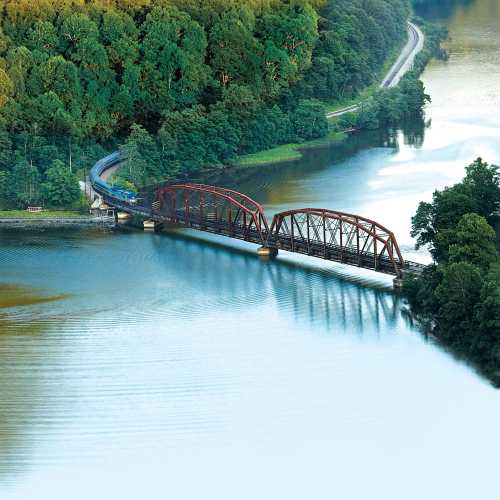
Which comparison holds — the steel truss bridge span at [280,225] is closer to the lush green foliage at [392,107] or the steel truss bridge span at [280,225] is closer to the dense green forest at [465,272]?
the dense green forest at [465,272]

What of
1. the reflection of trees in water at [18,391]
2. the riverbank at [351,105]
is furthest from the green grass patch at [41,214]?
the reflection of trees in water at [18,391]

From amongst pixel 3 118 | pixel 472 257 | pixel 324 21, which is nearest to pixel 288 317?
pixel 472 257

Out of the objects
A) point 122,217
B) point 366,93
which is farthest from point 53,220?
point 366,93

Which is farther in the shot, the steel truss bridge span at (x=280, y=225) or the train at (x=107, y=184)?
the train at (x=107, y=184)

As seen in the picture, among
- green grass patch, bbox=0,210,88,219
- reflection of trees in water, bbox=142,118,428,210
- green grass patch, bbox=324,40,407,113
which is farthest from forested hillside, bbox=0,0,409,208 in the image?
reflection of trees in water, bbox=142,118,428,210

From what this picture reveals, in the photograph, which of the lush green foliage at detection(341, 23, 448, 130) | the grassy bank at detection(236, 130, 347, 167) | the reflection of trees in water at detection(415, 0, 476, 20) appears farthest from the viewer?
the reflection of trees in water at detection(415, 0, 476, 20)

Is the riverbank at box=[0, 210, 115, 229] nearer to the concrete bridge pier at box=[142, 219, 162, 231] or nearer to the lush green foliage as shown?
the concrete bridge pier at box=[142, 219, 162, 231]

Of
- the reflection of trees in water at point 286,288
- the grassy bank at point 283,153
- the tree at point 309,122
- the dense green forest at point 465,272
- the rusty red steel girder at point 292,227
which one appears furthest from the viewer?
the tree at point 309,122
